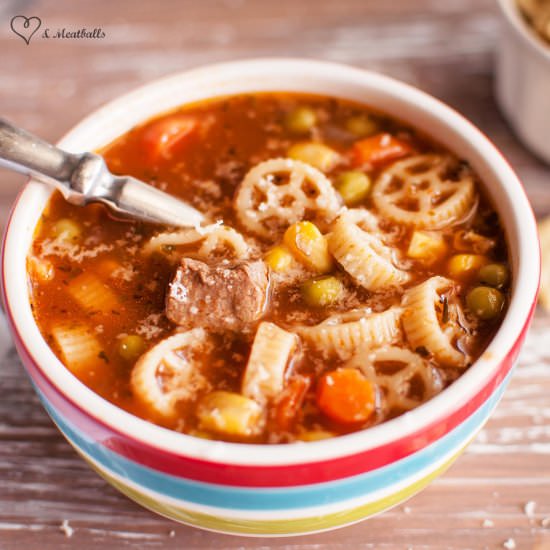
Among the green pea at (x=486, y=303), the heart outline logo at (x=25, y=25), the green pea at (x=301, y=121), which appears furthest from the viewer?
the heart outline logo at (x=25, y=25)

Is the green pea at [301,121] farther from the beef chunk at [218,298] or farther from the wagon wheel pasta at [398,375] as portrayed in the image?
the wagon wheel pasta at [398,375]

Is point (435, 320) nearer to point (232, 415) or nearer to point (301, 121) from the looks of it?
point (232, 415)

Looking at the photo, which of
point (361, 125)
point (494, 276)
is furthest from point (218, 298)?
point (361, 125)

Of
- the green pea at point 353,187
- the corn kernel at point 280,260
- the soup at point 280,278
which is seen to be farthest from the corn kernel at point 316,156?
the corn kernel at point 280,260

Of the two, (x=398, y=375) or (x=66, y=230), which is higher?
(x=66, y=230)

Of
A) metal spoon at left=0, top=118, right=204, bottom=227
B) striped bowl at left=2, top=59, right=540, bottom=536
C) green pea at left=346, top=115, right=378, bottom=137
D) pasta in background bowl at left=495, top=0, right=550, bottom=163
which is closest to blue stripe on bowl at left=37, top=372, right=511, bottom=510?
striped bowl at left=2, top=59, right=540, bottom=536
